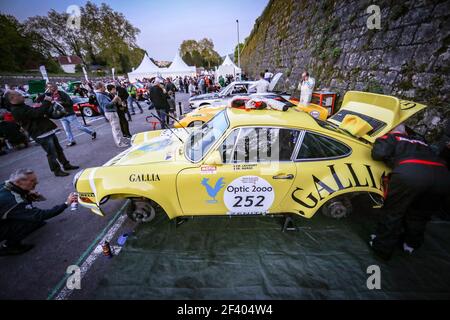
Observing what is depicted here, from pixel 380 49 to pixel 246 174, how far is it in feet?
19.2

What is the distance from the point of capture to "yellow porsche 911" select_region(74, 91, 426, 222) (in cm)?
234

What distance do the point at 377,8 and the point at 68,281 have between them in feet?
29.5

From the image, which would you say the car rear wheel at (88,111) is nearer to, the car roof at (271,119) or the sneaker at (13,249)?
the sneaker at (13,249)

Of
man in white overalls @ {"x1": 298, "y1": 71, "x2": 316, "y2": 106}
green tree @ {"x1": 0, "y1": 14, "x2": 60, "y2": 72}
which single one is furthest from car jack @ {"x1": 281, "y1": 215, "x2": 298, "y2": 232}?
green tree @ {"x1": 0, "y1": 14, "x2": 60, "y2": 72}

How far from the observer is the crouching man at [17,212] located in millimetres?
2490

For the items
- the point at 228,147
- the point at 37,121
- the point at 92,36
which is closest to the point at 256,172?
the point at 228,147

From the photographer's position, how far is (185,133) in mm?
3389

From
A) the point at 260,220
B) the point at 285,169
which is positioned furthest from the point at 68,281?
the point at 285,169

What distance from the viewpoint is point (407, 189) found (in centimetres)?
192

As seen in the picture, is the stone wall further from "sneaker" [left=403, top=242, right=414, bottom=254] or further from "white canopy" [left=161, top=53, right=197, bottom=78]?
"white canopy" [left=161, top=53, right=197, bottom=78]

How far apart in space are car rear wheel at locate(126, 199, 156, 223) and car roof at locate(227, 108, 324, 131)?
1676 millimetres

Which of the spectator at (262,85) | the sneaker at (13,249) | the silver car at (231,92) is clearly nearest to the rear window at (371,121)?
the sneaker at (13,249)

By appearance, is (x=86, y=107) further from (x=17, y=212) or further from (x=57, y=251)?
(x=57, y=251)
